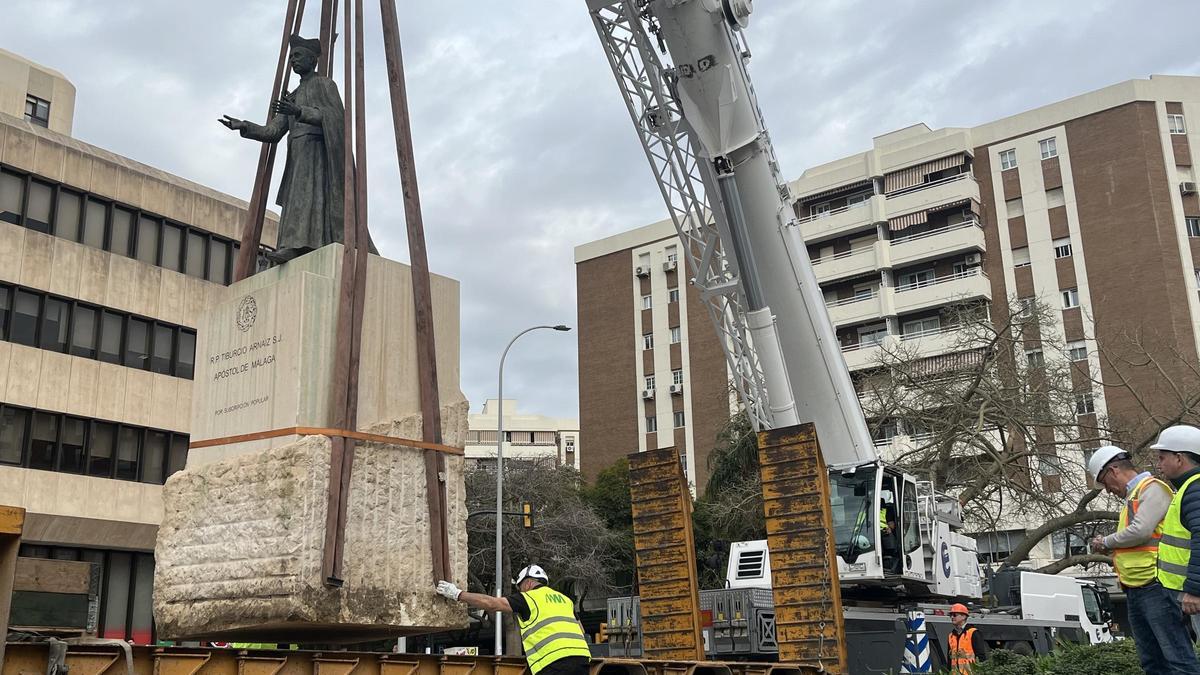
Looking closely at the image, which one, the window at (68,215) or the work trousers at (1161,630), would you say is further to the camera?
the window at (68,215)

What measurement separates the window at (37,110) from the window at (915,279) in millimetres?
35518

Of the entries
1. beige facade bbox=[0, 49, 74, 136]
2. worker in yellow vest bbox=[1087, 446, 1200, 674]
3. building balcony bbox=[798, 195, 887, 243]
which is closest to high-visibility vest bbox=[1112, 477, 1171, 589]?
worker in yellow vest bbox=[1087, 446, 1200, 674]

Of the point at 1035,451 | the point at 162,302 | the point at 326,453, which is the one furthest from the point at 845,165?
the point at 326,453

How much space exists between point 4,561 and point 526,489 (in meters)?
39.8

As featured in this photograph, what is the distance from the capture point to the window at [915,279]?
169 ft

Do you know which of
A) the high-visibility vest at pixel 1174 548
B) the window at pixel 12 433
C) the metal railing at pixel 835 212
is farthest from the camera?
the metal railing at pixel 835 212

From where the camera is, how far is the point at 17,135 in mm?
27297

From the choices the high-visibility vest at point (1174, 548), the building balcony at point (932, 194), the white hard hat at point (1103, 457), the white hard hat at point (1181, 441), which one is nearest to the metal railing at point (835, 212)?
the building balcony at point (932, 194)

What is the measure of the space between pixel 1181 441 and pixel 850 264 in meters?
47.6

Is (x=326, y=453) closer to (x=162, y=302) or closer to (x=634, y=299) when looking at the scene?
(x=162, y=302)

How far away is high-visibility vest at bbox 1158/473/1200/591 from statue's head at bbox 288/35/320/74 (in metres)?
8.32

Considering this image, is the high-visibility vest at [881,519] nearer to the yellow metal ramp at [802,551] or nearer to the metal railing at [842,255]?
the yellow metal ramp at [802,551]

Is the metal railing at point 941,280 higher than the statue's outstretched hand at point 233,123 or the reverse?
higher

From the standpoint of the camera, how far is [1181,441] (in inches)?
249
